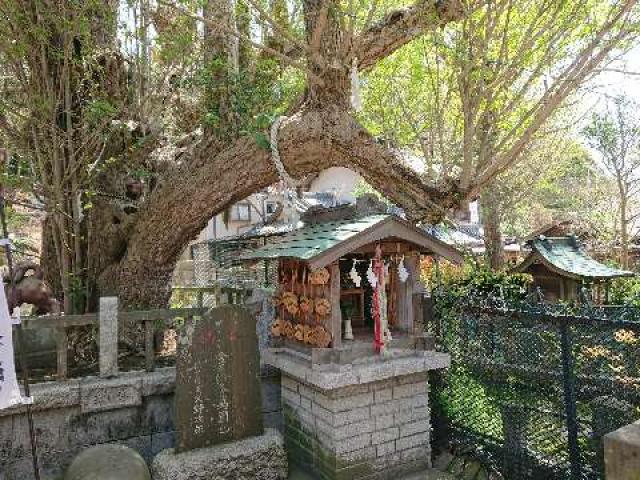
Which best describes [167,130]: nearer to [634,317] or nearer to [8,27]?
[8,27]

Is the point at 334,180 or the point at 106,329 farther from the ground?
the point at 334,180

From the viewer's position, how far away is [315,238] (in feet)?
18.6

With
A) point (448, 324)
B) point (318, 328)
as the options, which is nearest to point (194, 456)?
point (318, 328)

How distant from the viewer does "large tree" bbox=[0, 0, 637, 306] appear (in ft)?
20.1

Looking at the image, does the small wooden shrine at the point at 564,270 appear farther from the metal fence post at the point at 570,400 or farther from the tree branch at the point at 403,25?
the metal fence post at the point at 570,400

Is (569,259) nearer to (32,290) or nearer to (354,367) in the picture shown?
(354,367)

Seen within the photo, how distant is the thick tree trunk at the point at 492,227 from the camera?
17453 mm

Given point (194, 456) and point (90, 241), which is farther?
point (90, 241)

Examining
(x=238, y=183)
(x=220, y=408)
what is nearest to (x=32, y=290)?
(x=238, y=183)

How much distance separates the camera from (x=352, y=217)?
598cm

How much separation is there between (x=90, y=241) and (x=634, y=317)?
28.9 feet

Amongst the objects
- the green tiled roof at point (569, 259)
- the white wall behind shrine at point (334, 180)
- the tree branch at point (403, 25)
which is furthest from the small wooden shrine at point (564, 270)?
the white wall behind shrine at point (334, 180)

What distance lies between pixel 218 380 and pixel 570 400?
147 inches

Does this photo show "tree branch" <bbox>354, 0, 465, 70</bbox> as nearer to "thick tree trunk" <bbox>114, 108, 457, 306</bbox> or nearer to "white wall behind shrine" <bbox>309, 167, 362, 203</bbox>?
"thick tree trunk" <bbox>114, 108, 457, 306</bbox>
